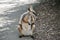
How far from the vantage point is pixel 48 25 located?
12.4 metres

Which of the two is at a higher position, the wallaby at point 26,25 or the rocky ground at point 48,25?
the wallaby at point 26,25

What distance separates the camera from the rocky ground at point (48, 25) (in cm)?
1065

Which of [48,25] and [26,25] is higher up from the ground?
[26,25]

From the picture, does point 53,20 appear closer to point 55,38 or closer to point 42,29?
point 42,29

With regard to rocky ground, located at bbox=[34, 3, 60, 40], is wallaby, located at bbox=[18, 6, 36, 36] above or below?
above

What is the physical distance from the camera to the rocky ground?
10.6 m

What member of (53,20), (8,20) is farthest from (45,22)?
(8,20)

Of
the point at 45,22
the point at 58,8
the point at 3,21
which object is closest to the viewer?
the point at 45,22

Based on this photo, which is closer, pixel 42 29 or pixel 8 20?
pixel 42 29

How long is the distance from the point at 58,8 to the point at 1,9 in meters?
4.02

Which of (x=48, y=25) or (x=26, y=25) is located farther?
(x=48, y=25)

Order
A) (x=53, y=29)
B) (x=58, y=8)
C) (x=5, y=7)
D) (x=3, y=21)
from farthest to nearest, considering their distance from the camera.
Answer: (x=5, y=7) < (x=58, y=8) < (x=3, y=21) < (x=53, y=29)

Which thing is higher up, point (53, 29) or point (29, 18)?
point (29, 18)

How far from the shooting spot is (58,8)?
1691cm
